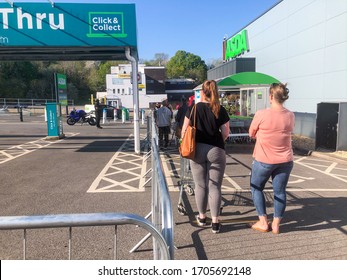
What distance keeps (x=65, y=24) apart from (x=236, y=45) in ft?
65.9

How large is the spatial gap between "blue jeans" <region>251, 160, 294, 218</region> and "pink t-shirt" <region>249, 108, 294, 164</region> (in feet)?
0.31

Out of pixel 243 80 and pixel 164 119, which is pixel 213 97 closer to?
pixel 164 119

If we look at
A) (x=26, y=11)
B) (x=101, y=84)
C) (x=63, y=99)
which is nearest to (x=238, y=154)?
(x=26, y=11)

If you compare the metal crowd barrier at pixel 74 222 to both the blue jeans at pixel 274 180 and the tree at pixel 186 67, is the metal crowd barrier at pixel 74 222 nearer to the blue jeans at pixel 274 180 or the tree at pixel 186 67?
the blue jeans at pixel 274 180

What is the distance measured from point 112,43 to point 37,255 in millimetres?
6771

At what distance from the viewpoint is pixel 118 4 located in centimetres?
873

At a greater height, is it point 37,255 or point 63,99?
point 63,99

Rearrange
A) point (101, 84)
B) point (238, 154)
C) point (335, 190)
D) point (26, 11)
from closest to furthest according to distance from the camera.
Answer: point (335, 190), point (26, 11), point (238, 154), point (101, 84)

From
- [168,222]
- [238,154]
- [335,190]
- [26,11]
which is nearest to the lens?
[168,222]

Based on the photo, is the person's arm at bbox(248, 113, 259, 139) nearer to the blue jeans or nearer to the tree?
the blue jeans

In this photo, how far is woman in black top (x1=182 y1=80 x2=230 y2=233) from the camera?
3824 millimetres

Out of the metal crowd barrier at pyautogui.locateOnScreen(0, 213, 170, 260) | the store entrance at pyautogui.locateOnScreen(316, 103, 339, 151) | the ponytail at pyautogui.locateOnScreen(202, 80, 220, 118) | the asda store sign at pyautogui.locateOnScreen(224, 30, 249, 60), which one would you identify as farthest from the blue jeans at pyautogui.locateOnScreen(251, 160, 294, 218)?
the asda store sign at pyautogui.locateOnScreen(224, 30, 249, 60)

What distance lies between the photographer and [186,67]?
89.6m
